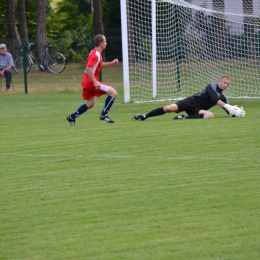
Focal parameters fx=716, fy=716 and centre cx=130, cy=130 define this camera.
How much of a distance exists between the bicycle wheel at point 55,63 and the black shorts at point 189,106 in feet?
56.8

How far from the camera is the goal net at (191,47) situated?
2083cm

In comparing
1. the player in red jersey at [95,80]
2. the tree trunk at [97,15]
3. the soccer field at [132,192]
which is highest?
the tree trunk at [97,15]

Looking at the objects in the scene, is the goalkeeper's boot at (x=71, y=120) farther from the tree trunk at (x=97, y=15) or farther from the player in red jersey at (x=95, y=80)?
the tree trunk at (x=97, y=15)

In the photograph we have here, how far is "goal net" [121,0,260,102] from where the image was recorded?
20828 millimetres

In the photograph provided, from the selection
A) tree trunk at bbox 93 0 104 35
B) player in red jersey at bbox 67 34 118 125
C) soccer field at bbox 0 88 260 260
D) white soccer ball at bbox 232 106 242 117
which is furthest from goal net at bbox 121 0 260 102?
tree trunk at bbox 93 0 104 35

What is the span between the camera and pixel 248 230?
5.84 metres

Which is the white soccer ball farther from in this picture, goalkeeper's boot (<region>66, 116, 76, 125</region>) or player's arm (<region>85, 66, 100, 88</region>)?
goalkeeper's boot (<region>66, 116, 76, 125</region>)

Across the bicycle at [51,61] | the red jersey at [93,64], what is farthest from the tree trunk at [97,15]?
the red jersey at [93,64]

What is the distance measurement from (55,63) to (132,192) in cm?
2443

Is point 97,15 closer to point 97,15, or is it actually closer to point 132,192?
point 97,15

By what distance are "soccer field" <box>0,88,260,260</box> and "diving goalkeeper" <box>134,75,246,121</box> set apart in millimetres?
698

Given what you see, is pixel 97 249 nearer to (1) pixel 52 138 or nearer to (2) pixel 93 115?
(1) pixel 52 138

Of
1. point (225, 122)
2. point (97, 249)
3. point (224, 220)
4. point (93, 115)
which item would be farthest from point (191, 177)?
point (93, 115)

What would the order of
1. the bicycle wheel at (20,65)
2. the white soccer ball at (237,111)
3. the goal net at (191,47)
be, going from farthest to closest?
the bicycle wheel at (20,65), the goal net at (191,47), the white soccer ball at (237,111)
